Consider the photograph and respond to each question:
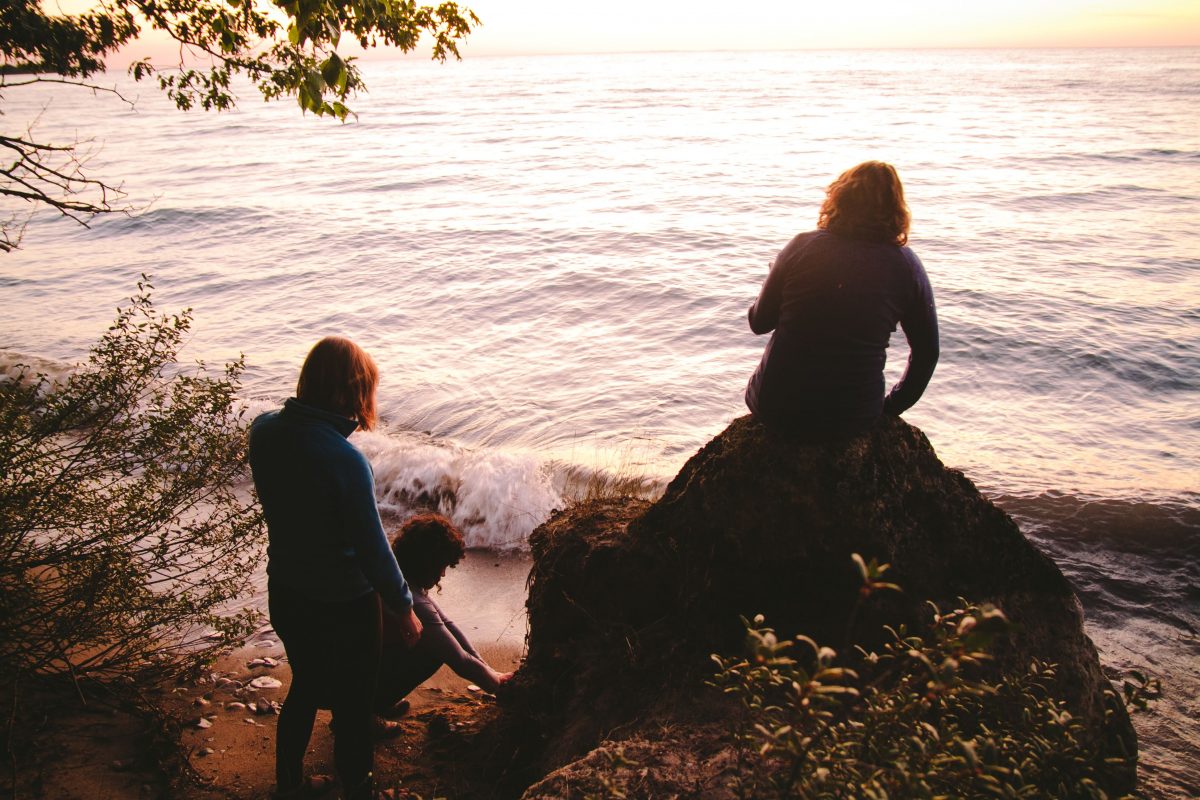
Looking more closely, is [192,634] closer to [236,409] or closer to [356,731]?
[356,731]

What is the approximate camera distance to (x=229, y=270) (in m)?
16.2

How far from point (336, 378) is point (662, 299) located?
11584 mm

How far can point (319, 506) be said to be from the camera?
2965mm

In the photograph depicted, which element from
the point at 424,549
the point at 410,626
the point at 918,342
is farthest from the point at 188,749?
the point at 918,342

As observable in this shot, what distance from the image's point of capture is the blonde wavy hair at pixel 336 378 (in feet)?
9.73

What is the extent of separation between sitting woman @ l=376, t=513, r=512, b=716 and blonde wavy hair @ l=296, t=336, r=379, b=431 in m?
1.23

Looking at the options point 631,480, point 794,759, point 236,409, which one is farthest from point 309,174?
point 794,759

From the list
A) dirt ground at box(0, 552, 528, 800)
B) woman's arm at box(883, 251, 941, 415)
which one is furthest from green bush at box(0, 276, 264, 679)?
woman's arm at box(883, 251, 941, 415)

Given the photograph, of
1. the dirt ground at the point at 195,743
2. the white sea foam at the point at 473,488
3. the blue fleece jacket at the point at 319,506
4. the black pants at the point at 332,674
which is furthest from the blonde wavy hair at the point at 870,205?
the white sea foam at the point at 473,488

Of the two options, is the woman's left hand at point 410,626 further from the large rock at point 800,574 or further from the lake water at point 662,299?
the lake water at point 662,299

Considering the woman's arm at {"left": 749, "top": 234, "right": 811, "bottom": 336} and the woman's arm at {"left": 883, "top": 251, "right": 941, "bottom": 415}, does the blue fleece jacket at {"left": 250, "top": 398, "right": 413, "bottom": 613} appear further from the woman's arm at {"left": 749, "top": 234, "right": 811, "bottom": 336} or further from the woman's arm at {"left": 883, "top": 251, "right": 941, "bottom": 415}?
the woman's arm at {"left": 883, "top": 251, "right": 941, "bottom": 415}

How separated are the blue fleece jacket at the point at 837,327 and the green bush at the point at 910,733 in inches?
45.2

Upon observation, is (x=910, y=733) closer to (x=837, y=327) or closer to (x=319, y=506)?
(x=837, y=327)

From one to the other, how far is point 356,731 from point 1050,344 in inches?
464
